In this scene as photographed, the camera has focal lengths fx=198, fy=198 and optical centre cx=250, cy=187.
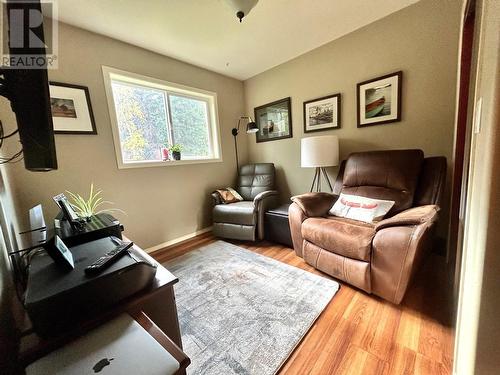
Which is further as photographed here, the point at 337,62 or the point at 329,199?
the point at 337,62

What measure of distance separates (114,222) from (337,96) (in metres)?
2.59

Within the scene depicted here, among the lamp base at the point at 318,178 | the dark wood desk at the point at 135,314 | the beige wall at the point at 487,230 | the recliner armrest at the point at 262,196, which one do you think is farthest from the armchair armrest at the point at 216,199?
the beige wall at the point at 487,230

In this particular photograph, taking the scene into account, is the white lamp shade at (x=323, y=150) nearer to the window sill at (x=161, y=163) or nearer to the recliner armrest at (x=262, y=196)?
the recliner armrest at (x=262, y=196)

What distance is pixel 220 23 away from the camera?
1.92m

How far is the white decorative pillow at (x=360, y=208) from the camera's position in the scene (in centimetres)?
167

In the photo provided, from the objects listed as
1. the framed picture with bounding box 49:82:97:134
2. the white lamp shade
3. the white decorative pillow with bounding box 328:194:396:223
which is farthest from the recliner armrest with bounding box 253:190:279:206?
the framed picture with bounding box 49:82:97:134

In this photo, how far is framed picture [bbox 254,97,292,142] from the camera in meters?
2.88

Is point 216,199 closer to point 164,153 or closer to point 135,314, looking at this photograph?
point 164,153

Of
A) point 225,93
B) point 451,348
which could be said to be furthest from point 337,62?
point 451,348

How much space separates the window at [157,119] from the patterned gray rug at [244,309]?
1.39m

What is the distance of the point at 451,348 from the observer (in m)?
1.03

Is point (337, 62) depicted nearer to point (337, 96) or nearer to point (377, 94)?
point (337, 96)

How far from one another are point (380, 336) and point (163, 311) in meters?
1.21

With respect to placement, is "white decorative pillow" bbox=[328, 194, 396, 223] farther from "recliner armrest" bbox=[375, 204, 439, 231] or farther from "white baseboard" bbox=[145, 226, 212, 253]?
"white baseboard" bbox=[145, 226, 212, 253]
